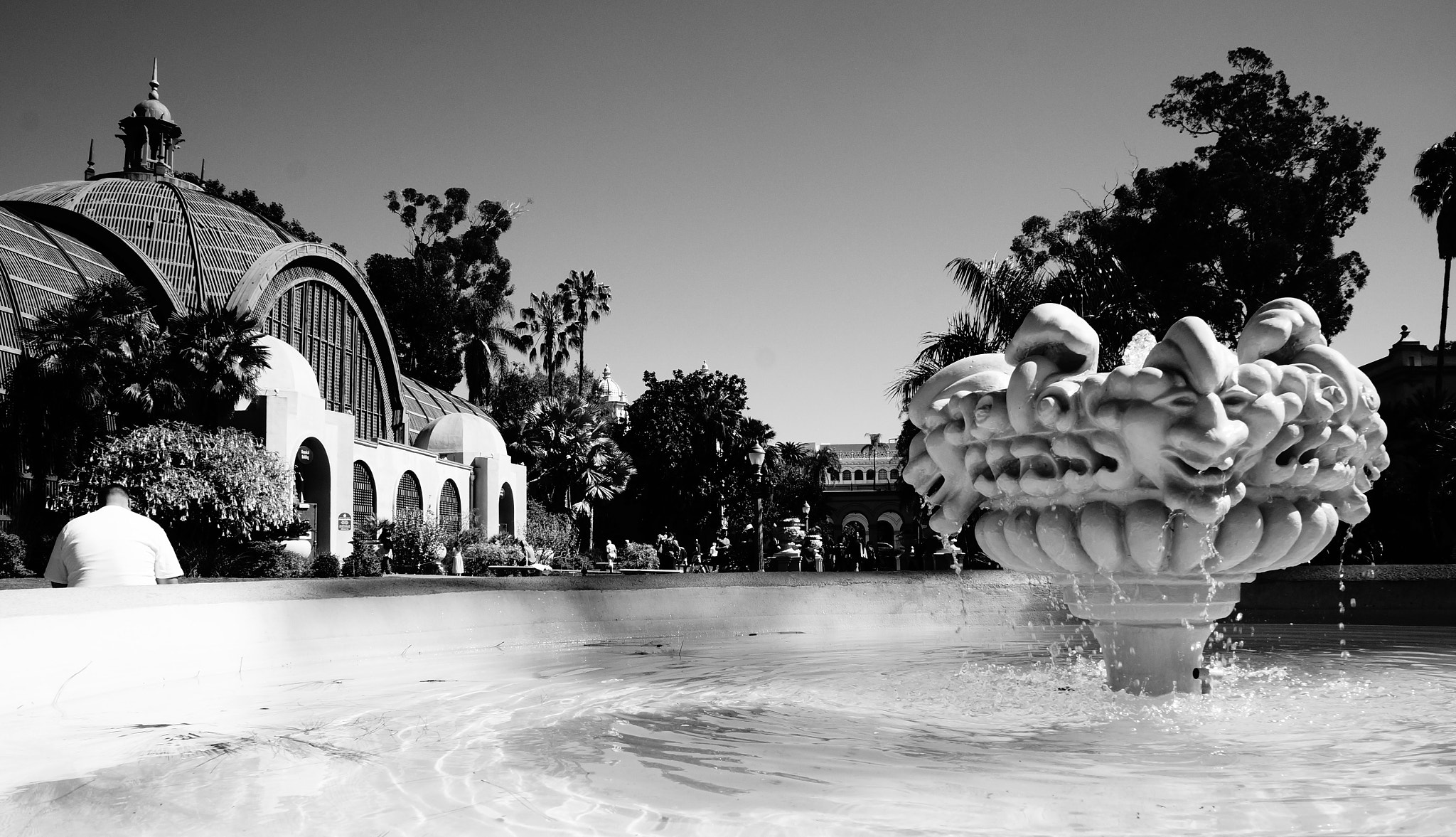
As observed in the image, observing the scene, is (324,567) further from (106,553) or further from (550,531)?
(106,553)

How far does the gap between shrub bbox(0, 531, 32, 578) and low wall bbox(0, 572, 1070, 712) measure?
47.5 ft

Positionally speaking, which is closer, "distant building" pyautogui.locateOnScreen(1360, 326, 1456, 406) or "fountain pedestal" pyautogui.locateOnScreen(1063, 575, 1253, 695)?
"fountain pedestal" pyautogui.locateOnScreen(1063, 575, 1253, 695)

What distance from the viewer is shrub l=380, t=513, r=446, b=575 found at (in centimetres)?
2602

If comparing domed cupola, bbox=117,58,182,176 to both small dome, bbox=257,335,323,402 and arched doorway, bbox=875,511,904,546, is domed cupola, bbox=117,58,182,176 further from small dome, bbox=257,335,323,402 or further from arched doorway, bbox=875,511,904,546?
arched doorway, bbox=875,511,904,546

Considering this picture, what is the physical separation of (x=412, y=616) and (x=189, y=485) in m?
15.4

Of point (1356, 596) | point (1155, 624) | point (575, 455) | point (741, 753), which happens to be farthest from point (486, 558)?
point (741, 753)

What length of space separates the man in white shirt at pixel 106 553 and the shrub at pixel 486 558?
1992cm

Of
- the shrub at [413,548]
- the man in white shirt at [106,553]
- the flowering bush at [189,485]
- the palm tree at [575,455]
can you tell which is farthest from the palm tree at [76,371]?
the palm tree at [575,455]

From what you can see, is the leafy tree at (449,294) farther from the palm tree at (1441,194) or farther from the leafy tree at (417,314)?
the palm tree at (1441,194)

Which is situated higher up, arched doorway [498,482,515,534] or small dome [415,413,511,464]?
small dome [415,413,511,464]

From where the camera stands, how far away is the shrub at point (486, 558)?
86.5 ft

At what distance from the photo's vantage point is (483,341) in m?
50.8

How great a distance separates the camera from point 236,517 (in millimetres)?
20984

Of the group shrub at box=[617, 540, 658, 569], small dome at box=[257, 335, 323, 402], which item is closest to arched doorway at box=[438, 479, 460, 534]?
shrub at box=[617, 540, 658, 569]
